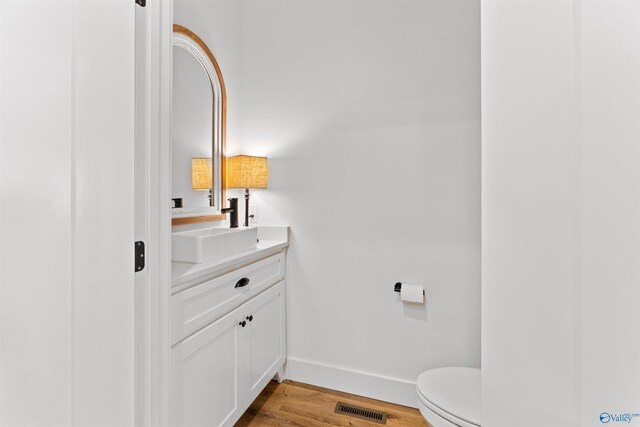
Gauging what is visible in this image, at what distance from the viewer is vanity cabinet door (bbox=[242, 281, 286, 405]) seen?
150cm

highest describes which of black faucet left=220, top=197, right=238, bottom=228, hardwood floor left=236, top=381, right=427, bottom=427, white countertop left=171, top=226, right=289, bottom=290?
black faucet left=220, top=197, right=238, bottom=228

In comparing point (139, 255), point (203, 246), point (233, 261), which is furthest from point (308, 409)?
point (139, 255)

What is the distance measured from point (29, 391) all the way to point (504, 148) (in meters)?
1.06

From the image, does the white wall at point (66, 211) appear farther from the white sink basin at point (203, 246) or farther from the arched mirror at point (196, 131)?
the arched mirror at point (196, 131)

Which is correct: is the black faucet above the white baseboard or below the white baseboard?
above

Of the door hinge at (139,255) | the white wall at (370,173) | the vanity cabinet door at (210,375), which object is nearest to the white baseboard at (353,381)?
the white wall at (370,173)

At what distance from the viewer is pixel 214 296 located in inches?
48.9

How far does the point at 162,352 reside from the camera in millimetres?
900

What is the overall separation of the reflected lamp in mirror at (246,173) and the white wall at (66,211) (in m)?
1.02

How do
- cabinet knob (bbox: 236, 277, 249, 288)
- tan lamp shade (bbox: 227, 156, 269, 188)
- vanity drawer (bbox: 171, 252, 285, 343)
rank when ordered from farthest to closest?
tan lamp shade (bbox: 227, 156, 269, 188) → cabinet knob (bbox: 236, 277, 249, 288) → vanity drawer (bbox: 171, 252, 285, 343)

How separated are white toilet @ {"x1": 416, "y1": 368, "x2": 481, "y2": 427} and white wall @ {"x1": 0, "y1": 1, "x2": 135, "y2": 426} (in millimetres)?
1036
